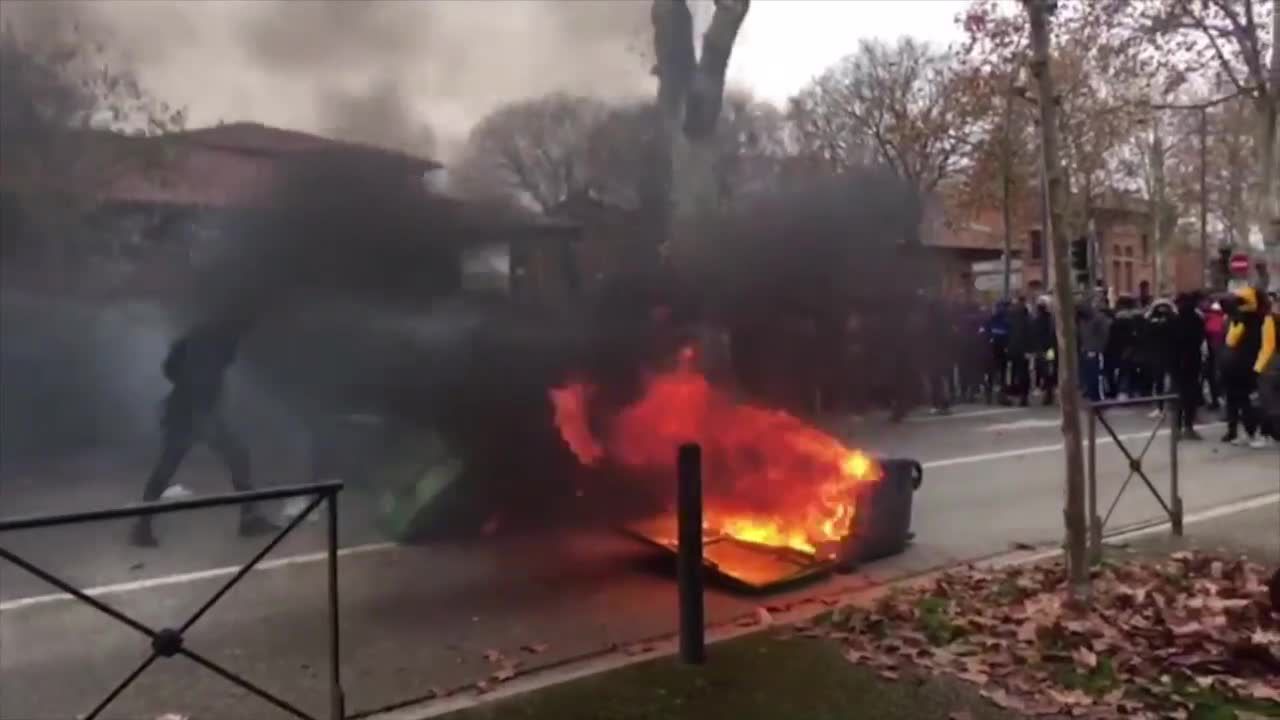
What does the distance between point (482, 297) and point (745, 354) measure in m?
1.36

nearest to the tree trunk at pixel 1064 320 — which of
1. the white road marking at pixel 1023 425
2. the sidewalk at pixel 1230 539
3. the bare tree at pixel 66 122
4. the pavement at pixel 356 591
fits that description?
the pavement at pixel 356 591

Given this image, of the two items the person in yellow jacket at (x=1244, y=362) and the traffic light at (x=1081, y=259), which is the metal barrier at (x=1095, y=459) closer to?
the person in yellow jacket at (x=1244, y=362)

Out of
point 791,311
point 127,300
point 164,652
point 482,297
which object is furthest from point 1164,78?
point 164,652

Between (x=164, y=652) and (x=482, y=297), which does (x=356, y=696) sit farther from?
(x=482, y=297)

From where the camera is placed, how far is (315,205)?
5477mm

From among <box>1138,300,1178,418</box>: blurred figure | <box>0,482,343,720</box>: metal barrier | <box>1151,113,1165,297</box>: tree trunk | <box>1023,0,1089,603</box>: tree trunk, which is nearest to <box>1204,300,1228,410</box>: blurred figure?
<box>1138,300,1178,418</box>: blurred figure

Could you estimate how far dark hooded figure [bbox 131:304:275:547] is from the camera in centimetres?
620

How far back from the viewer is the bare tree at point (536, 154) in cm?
555

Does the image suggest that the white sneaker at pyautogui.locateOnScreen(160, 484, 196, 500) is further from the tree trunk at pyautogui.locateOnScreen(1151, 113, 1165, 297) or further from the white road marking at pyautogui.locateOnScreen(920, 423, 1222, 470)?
the tree trunk at pyautogui.locateOnScreen(1151, 113, 1165, 297)

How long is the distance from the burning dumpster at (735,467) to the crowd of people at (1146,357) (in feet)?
7.39

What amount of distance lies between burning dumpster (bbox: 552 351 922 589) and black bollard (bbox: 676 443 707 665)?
4.56 feet

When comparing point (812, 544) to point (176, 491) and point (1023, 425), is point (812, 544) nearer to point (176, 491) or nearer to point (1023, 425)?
point (176, 491)

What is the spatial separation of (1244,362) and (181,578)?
9793mm

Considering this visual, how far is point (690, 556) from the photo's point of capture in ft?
14.8
